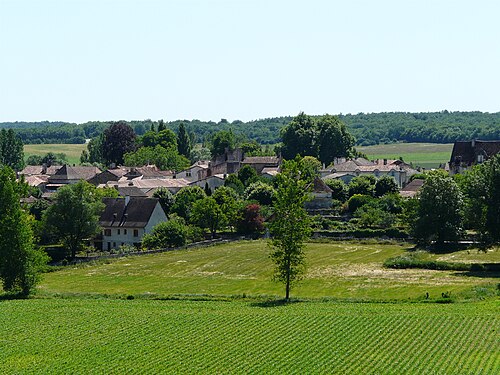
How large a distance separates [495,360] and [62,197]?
50.5 metres

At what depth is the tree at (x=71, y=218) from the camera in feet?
254

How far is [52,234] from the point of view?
259 feet

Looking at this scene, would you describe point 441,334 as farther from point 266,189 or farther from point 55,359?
point 266,189

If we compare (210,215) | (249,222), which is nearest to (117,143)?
(249,222)

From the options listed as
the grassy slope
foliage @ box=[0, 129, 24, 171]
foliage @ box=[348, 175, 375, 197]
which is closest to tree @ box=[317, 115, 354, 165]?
foliage @ box=[348, 175, 375, 197]

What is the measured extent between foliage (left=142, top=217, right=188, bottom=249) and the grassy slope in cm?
212

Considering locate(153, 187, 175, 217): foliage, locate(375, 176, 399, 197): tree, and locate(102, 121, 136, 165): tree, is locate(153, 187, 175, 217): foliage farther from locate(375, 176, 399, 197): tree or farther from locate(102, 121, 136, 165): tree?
locate(102, 121, 136, 165): tree

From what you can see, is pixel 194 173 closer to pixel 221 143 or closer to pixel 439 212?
pixel 221 143

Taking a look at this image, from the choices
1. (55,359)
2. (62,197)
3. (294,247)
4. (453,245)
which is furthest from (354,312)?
(62,197)

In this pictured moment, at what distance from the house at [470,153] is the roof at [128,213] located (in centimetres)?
4614

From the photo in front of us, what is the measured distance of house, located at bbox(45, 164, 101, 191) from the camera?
125875 millimetres

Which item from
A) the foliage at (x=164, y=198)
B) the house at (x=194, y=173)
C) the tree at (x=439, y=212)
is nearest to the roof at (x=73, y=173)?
the house at (x=194, y=173)

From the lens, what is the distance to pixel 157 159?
14725 centimetres

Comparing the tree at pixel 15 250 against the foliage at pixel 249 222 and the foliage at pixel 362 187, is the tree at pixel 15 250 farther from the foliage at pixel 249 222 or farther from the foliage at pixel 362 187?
the foliage at pixel 362 187
